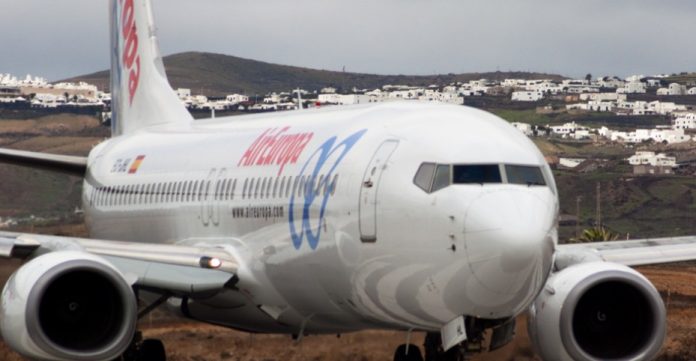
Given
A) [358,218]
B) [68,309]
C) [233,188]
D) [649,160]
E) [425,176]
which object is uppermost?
[425,176]

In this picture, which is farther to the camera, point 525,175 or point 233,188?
point 233,188

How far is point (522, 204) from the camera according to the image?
19781mm

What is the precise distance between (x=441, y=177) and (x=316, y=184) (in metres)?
3.66

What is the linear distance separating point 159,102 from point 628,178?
10828 cm

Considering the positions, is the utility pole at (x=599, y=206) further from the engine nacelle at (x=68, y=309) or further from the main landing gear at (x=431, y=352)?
the engine nacelle at (x=68, y=309)

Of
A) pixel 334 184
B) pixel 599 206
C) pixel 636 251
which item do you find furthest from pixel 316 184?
pixel 599 206

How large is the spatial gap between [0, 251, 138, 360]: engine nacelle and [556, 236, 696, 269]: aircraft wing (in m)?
5.96

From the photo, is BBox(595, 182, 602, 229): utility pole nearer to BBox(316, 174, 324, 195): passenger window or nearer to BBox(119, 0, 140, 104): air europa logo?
BBox(119, 0, 140, 104): air europa logo

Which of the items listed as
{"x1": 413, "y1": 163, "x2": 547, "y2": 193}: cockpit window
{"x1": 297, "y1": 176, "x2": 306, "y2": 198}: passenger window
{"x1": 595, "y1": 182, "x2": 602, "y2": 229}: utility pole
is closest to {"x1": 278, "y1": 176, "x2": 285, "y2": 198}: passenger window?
{"x1": 297, "y1": 176, "x2": 306, "y2": 198}: passenger window

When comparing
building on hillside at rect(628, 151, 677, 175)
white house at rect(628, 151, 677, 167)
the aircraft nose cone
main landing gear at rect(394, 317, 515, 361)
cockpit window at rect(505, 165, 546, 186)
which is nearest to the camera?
the aircraft nose cone

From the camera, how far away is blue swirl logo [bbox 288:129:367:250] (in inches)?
925

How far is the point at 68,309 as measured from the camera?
24312mm

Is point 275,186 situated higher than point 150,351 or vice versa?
point 275,186

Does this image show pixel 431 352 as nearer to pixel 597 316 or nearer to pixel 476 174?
pixel 597 316
